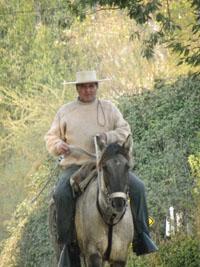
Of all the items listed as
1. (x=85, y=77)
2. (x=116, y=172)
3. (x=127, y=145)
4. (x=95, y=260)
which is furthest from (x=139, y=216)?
(x=85, y=77)

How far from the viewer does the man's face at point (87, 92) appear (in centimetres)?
1252

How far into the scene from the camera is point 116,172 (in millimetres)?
11125

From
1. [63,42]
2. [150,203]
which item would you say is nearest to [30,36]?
[63,42]

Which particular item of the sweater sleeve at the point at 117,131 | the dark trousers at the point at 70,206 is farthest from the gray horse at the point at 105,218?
the sweater sleeve at the point at 117,131

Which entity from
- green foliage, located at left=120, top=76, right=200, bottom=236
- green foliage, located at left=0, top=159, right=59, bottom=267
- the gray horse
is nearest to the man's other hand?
the gray horse

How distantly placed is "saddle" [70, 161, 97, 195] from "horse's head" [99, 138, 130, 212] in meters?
0.60

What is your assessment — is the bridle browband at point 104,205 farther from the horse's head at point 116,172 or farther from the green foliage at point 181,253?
the green foliage at point 181,253

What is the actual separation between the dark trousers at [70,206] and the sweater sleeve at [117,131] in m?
0.53

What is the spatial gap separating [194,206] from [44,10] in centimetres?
2357

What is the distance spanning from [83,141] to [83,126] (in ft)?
0.66

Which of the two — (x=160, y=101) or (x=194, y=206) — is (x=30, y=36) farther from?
(x=194, y=206)

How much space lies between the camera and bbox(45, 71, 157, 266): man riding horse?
12234 millimetres

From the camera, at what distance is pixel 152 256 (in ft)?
57.9

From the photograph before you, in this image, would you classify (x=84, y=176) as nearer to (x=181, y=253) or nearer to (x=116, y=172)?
(x=116, y=172)
